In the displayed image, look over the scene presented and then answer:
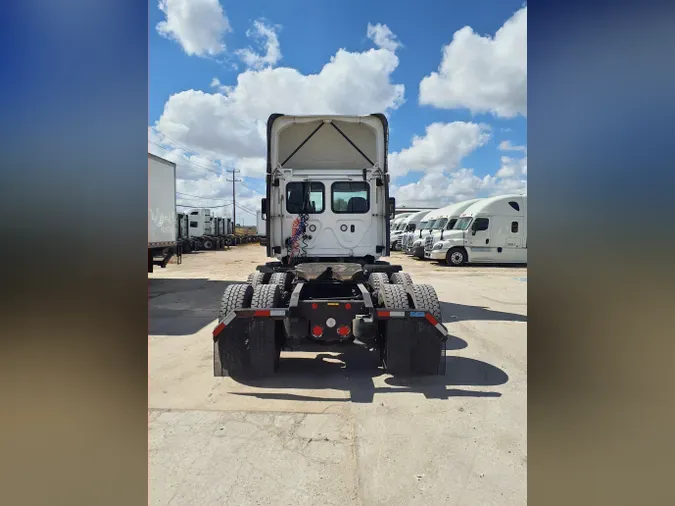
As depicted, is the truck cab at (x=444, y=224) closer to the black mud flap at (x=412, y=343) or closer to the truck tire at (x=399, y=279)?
the truck tire at (x=399, y=279)

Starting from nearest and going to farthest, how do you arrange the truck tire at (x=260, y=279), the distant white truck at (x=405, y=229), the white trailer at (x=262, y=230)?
the truck tire at (x=260, y=279), the white trailer at (x=262, y=230), the distant white truck at (x=405, y=229)

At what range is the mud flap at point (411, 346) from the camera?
4.33 metres

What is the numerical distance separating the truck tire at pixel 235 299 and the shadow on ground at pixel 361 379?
0.81 meters

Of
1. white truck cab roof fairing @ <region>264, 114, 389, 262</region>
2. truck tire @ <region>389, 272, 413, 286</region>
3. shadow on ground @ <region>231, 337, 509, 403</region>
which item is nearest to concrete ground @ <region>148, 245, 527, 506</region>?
shadow on ground @ <region>231, 337, 509, 403</region>

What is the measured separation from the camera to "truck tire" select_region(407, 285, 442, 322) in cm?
447

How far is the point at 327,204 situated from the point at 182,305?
4.35 meters

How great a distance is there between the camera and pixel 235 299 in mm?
4566

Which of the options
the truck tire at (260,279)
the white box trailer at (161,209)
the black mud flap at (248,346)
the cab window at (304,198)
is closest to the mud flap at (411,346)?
the black mud flap at (248,346)

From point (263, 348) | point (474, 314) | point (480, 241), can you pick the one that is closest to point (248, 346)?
point (263, 348)

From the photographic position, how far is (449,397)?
394cm

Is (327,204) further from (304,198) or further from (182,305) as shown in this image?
(182,305)
